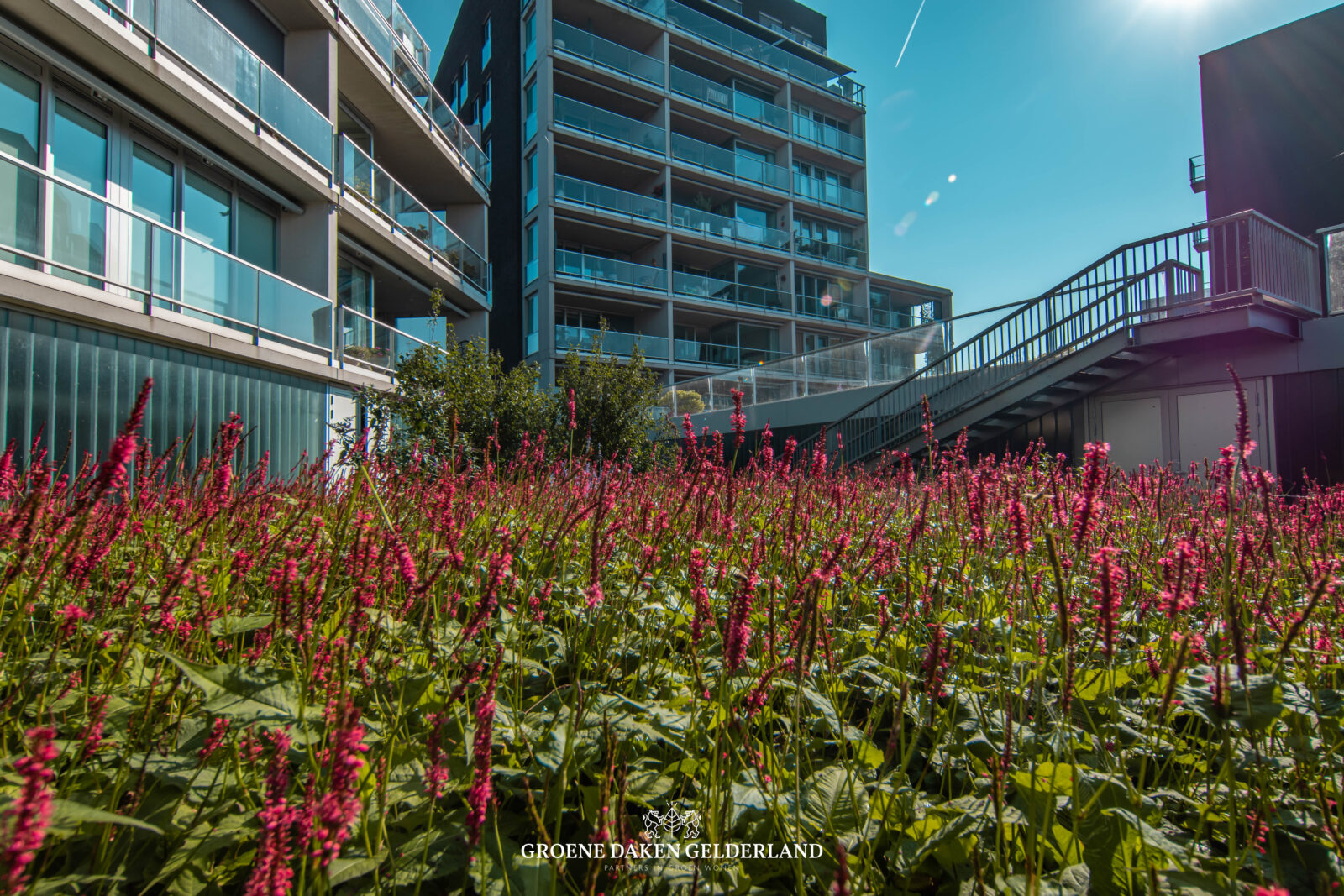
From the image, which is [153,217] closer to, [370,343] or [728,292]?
[370,343]

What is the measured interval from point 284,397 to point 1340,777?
39.3ft

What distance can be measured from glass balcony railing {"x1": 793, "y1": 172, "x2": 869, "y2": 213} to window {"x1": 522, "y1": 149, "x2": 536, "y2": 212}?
1307cm

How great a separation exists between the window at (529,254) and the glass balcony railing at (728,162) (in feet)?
23.9

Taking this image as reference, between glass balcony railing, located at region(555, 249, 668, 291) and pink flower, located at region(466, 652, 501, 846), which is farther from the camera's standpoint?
glass balcony railing, located at region(555, 249, 668, 291)

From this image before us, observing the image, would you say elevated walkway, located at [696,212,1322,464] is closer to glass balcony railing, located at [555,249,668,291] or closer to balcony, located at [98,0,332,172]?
balcony, located at [98,0,332,172]

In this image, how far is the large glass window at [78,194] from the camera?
7.06m

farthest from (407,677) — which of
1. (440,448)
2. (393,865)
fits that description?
(440,448)

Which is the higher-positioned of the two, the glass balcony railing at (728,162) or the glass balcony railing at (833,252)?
the glass balcony railing at (728,162)

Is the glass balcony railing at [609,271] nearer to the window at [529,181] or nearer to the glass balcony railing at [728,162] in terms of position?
the window at [529,181]

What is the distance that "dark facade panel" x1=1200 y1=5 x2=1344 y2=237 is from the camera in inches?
628

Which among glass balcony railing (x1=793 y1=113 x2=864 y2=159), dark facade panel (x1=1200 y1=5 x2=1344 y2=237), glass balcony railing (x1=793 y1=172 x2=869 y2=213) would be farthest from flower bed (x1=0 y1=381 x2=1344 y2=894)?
glass balcony railing (x1=793 y1=113 x2=864 y2=159)

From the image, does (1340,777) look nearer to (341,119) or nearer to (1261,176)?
(341,119)

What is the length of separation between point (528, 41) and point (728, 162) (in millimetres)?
10048

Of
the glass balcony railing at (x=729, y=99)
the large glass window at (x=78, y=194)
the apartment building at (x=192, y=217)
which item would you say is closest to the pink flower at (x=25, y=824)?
the apartment building at (x=192, y=217)
